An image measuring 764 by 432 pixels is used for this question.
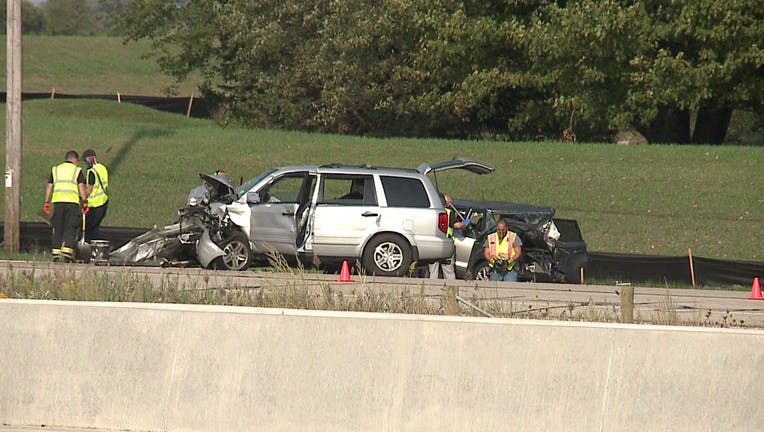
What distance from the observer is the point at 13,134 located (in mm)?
21203

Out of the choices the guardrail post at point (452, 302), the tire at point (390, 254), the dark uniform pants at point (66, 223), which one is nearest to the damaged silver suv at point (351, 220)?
the tire at point (390, 254)

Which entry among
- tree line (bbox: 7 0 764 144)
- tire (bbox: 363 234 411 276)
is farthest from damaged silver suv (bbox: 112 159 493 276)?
tree line (bbox: 7 0 764 144)

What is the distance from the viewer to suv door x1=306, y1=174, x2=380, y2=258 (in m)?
17.7

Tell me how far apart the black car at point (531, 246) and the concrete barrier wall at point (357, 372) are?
33.4ft

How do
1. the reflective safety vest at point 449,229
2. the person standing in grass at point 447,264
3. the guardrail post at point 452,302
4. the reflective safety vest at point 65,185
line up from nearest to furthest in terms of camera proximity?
the guardrail post at point 452,302, the reflective safety vest at point 449,229, the person standing in grass at point 447,264, the reflective safety vest at point 65,185

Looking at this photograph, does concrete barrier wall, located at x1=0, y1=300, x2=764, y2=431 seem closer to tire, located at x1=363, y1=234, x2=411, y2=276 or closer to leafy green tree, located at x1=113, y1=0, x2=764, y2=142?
tire, located at x1=363, y1=234, x2=411, y2=276

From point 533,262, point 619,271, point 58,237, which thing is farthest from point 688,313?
point 58,237

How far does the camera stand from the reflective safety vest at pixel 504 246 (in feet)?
59.3

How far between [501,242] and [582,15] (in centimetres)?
1715

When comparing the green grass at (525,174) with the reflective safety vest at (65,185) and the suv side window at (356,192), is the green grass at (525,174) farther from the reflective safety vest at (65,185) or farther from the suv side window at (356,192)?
the suv side window at (356,192)

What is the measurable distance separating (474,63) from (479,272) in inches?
825

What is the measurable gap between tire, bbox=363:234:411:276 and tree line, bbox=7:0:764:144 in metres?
17.4

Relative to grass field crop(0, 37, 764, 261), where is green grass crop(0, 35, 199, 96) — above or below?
above

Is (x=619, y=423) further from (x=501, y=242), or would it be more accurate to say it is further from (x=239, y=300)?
(x=501, y=242)
